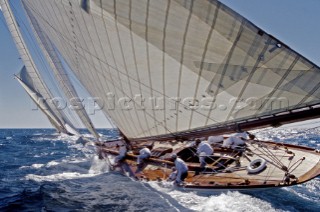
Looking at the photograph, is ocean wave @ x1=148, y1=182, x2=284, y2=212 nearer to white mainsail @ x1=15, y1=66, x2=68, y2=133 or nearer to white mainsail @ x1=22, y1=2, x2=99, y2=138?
white mainsail @ x1=22, y1=2, x2=99, y2=138

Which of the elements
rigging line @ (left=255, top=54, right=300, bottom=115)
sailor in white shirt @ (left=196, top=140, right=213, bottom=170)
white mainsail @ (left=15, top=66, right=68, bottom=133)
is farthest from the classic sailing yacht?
white mainsail @ (left=15, top=66, right=68, bottom=133)

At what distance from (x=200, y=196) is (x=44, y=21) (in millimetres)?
9767

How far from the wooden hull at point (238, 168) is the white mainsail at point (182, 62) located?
1.78m

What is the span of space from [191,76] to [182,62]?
0.48 meters

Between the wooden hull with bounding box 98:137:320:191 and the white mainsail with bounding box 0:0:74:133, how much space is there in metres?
7.64

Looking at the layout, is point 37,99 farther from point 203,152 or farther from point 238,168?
point 238,168

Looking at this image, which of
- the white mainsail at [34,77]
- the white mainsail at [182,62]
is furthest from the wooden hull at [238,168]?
the white mainsail at [34,77]

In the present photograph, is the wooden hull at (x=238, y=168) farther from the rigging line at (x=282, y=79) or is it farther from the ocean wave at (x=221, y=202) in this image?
the rigging line at (x=282, y=79)

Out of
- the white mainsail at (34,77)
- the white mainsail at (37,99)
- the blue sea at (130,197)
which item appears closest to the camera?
the blue sea at (130,197)

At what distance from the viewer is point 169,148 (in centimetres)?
1518

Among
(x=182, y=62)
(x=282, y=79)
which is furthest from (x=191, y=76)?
(x=282, y=79)

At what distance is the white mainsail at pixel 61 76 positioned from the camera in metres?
16.8

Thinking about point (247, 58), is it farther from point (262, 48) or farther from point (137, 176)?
point (137, 176)

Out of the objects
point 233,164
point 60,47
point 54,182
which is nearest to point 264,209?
point 233,164
